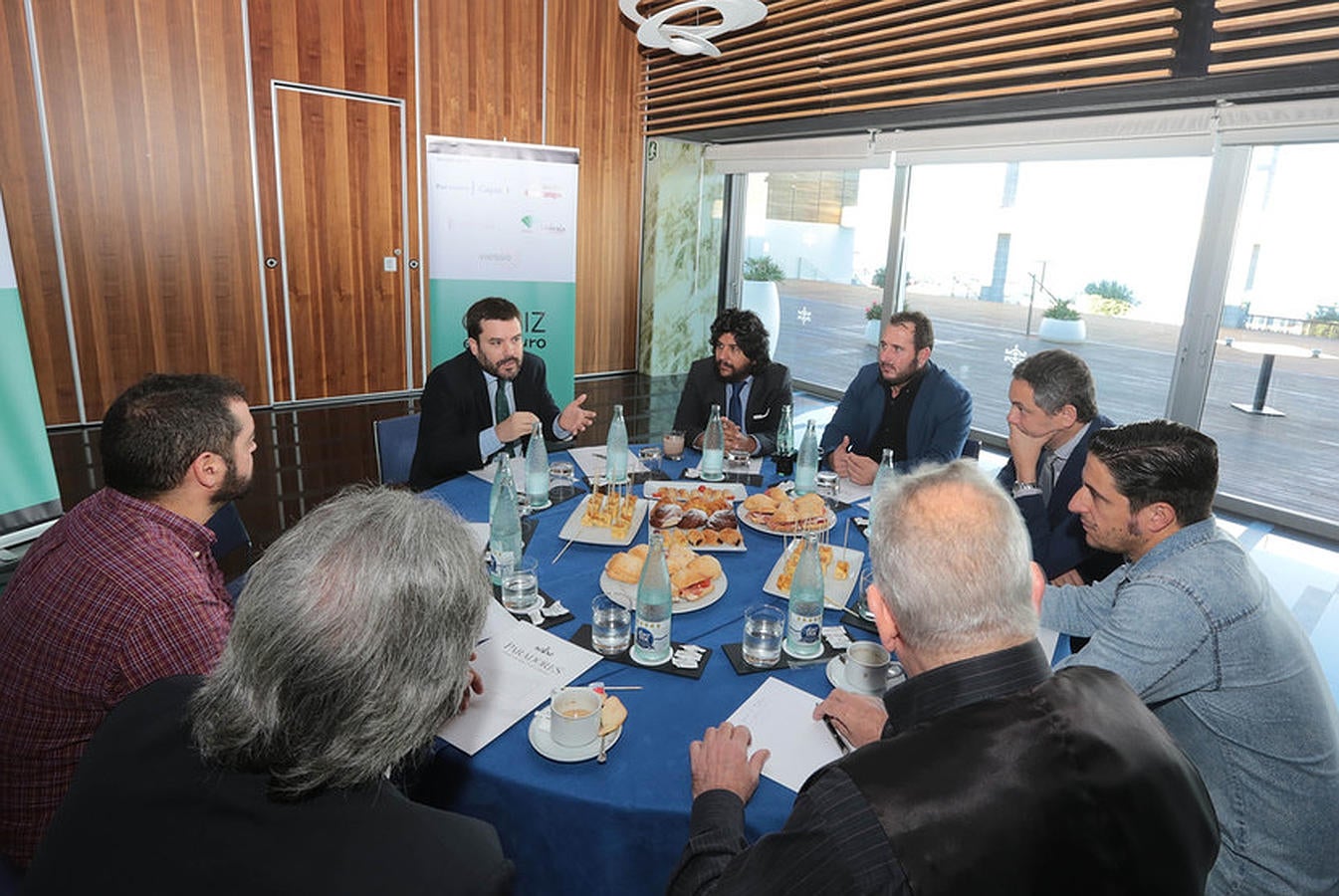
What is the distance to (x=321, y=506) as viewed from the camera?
116 cm

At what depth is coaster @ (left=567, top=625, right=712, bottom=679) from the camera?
67.1 inches

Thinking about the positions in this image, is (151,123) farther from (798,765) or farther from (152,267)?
(798,765)

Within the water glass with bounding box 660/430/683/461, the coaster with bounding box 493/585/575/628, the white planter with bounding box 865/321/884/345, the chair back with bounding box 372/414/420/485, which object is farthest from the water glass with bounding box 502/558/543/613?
the white planter with bounding box 865/321/884/345

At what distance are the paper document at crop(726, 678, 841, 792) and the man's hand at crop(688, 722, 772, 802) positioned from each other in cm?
4

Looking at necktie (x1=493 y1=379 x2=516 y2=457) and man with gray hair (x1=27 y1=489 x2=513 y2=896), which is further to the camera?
necktie (x1=493 y1=379 x2=516 y2=457)

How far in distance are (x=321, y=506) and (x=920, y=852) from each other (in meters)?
0.94

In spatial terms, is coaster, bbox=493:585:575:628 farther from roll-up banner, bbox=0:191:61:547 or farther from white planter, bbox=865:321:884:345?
white planter, bbox=865:321:884:345

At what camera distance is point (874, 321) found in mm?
7652

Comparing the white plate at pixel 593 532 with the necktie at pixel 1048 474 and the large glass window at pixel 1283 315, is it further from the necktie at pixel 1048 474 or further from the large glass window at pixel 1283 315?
the large glass window at pixel 1283 315

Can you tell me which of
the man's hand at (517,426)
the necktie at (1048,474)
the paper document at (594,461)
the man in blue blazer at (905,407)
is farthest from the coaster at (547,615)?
the necktie at (1048,474)

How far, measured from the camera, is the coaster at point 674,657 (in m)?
1.71

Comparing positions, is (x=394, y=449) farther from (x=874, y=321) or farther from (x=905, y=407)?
(x=874, y=321)

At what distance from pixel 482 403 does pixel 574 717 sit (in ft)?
7.51

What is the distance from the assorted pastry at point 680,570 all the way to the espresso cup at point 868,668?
0.45 m
